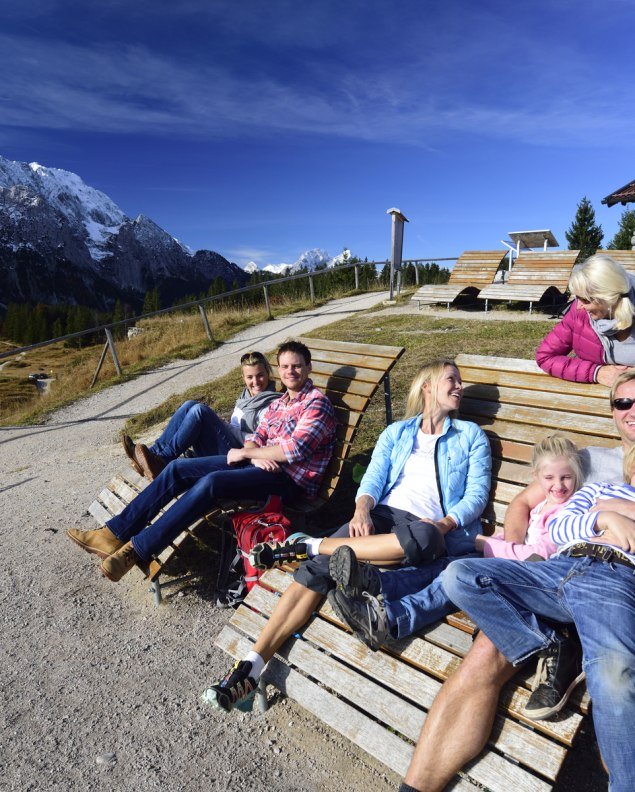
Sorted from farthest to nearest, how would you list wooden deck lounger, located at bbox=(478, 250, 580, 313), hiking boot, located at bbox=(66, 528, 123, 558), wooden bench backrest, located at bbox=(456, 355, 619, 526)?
1. wooden deck lounger, located at bbox=(478, 250, 580, 313)
2. hiking boot, located at bbox=(66, 528, 123, 558)
3. wooden bench backrest, located at bbox=(456, 355, 619, 526)

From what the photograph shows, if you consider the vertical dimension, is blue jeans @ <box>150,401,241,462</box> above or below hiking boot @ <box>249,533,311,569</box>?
above

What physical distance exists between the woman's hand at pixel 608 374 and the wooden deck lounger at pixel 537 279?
27.8 feet

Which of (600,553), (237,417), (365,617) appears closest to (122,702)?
(365,617)

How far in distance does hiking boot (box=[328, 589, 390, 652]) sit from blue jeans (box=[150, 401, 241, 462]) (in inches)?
87.2

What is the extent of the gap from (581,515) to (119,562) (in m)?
2.60

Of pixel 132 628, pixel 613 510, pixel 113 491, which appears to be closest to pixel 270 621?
pixel 132 628

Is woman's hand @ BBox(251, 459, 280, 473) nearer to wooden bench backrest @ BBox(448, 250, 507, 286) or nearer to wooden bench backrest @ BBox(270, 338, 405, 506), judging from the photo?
wooden bench backrest @ BBox(270, 338, 405, 506)

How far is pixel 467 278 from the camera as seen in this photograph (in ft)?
43.8

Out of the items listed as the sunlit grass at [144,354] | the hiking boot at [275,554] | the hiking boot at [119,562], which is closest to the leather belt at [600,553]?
the hiking boot at [275,554]

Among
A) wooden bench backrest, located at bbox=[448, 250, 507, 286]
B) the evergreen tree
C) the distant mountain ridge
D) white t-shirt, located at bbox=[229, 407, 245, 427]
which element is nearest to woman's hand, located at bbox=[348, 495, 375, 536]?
white t-shirt, located at bbox=[229, 407, 245, 427]

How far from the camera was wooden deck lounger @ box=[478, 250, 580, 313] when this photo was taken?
11.3 metres

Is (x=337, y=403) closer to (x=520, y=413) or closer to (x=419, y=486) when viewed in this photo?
(x=419, y=486)

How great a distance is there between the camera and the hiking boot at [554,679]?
72.3 inches

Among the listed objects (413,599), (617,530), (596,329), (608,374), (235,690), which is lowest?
(235,690)
